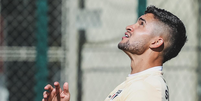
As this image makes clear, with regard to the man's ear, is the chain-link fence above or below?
below

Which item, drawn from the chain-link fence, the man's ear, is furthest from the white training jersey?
the chain-link fence

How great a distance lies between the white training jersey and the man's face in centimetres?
19

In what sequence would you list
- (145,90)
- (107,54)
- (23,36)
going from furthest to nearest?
1. (23,36)
2. (107,54)
3. (145,90)

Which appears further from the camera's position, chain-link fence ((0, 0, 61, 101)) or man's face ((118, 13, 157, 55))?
chain-link fence ((0, 0, 61, 101))

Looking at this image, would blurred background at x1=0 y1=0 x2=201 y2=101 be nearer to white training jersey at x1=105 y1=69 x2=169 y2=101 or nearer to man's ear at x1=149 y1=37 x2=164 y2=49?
man's ear at x1=149 y1=37 x2=164 y2=49

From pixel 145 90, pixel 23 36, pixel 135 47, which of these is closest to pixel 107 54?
pixel 23 36

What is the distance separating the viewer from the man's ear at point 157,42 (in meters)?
1.99

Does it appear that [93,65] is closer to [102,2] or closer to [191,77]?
[102,2]

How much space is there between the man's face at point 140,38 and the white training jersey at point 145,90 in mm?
187

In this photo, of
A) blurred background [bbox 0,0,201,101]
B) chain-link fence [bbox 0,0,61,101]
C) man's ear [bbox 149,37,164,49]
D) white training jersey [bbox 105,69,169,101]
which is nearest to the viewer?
white training jersey [bbox 105,69,169,101]

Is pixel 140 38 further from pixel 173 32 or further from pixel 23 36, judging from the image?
pixel 23 36

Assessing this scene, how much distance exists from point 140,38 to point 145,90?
0.45m

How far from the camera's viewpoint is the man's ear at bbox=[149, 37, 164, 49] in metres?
1.99

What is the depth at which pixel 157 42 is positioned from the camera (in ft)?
6.58
